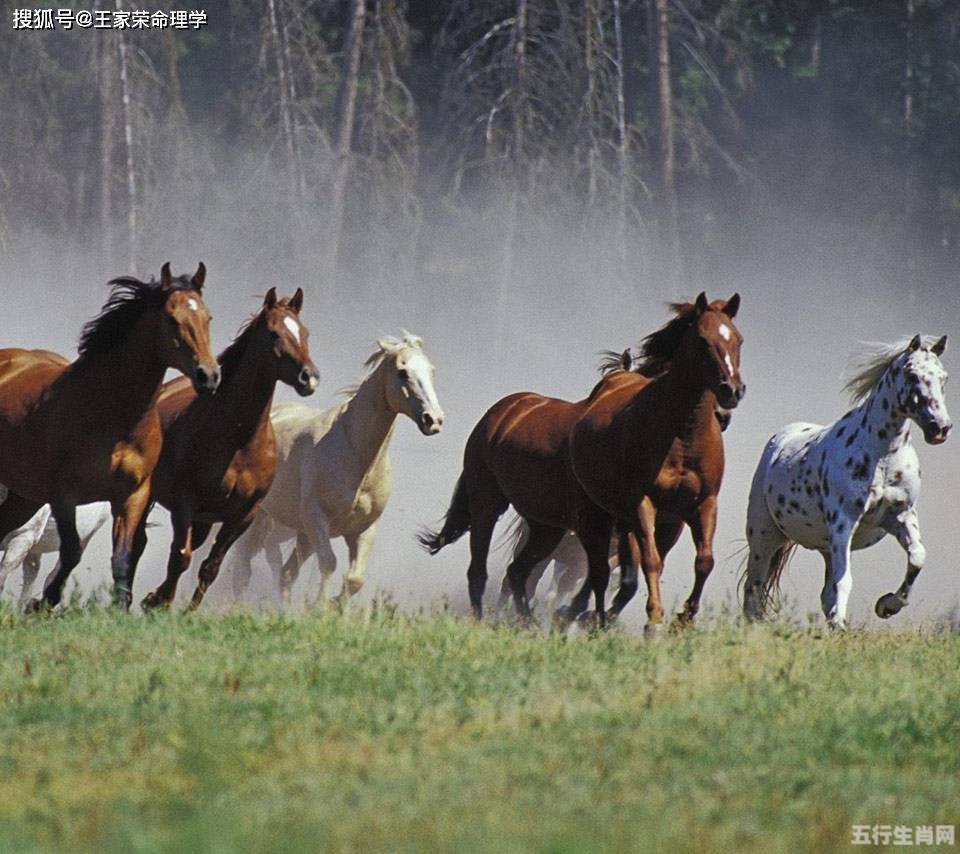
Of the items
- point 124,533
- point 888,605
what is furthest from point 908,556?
point 124,533

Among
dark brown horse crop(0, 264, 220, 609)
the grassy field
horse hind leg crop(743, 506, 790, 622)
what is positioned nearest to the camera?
the grassy field

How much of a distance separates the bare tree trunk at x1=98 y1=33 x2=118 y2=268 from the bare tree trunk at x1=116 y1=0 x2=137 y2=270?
0.66ft

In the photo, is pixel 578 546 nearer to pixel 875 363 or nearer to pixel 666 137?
pixel 875 363

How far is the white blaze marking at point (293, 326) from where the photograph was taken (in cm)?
1302

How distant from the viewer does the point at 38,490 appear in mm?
12516

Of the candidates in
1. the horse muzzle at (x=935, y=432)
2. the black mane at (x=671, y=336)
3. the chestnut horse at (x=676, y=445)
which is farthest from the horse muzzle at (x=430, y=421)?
the horse muzzle at (x=935, y=432)

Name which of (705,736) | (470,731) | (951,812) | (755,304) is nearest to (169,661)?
(470,731)

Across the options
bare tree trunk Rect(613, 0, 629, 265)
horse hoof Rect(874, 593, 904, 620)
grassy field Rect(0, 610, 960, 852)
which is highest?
bare tree trunk Rect(613, 0, 629, 265)

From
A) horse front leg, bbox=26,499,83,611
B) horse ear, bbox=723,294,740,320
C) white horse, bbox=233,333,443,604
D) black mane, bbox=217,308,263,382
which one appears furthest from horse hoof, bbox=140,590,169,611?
horse ear, bbox=723,294,740,320

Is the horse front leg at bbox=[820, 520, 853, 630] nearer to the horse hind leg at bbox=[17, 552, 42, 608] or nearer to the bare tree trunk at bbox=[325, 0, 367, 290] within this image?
the horse hind leg at bbox=[17, 552, 42, 608]

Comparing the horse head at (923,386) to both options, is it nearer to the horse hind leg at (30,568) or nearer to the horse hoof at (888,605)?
the horse hoof at (888,605)

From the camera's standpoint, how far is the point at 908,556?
42.5 ft

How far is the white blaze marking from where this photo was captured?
13.0 m

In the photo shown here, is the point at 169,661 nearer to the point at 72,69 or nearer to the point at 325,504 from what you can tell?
the point at 325,504
